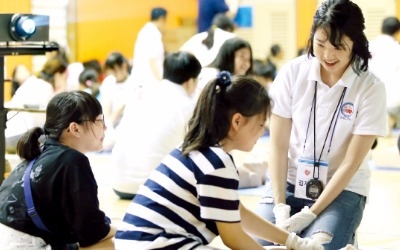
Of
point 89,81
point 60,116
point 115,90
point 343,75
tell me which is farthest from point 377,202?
point 89,81

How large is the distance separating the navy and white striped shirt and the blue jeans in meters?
0.71

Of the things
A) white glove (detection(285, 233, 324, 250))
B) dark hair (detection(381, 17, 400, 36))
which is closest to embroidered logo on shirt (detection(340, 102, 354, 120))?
white glove (detection(285, 233, 324, 250))

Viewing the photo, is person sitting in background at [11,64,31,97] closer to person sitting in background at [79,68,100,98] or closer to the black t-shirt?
person sitting in background at [79,68,100,98]

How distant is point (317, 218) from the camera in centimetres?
308

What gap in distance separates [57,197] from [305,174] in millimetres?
1004

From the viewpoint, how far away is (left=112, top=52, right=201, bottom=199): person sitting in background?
4.96 meters

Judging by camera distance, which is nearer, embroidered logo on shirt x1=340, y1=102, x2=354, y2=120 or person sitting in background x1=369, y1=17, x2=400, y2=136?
embroidered logo on shirt x1=340, y1=102, x2=354, y2=120

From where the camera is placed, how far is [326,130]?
3154 mm

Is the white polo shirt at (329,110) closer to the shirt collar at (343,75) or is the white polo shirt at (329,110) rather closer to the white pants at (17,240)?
the shirt collar at (343,75)

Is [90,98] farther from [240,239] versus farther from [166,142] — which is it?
[166,142]

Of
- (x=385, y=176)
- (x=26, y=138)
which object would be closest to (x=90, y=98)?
(x=26, y=138)

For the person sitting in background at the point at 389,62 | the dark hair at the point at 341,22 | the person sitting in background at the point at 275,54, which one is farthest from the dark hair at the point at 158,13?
the dark hair at the point at 341,22

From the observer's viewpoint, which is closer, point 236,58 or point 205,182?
point 205,182

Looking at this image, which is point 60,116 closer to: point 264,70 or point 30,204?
point 30,204
